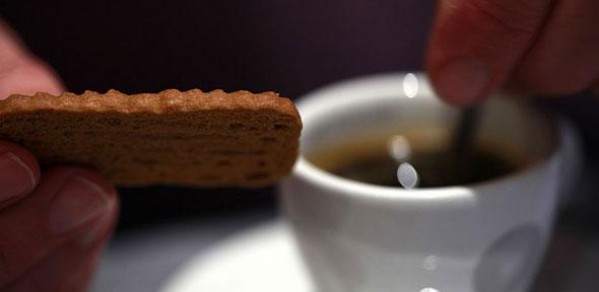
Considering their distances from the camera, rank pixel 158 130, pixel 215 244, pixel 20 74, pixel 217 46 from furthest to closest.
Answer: pixel 217 46, pixel 215 244, pixel 20 74, pixel 158 130

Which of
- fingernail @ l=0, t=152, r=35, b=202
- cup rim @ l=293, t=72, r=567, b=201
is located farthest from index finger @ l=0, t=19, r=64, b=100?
cup rim @ l=293, t=72, r=567, b=201

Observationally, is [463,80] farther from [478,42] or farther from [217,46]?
[217,46]

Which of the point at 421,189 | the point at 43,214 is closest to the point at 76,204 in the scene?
the point at 43,214

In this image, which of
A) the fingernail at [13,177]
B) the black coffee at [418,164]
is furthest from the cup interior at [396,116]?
the fingernail at [13,177]

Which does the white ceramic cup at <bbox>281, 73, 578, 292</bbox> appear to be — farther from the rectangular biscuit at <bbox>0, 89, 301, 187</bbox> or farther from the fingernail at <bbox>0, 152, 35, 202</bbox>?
the fingernail at <bbox>0, 152, 35, 202</bbox>

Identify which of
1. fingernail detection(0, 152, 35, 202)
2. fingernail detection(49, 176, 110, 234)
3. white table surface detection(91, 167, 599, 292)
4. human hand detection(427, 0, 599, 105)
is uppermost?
human hand detection(427, 0, 599, 105)

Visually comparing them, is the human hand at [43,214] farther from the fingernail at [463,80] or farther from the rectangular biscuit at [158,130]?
the fingernail at [463,80]

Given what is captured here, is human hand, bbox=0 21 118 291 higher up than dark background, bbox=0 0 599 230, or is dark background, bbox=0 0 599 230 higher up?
human hand, bbox=0 21 118 291

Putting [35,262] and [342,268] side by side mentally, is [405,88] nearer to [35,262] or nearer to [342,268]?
[342,268]
